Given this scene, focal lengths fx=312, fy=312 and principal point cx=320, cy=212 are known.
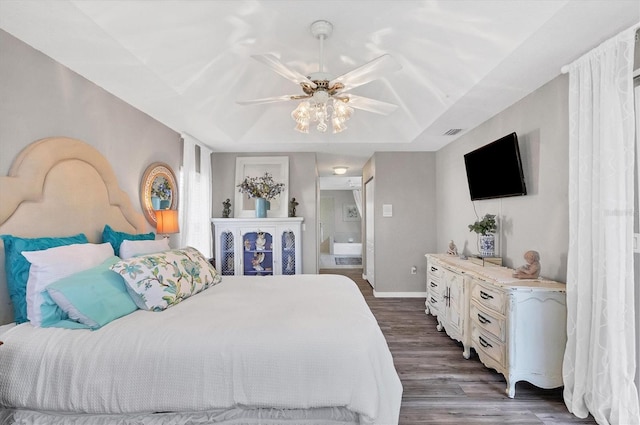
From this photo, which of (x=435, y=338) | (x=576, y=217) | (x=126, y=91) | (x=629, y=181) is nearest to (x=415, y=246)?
(x=435, y=338)

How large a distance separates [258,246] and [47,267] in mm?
2941

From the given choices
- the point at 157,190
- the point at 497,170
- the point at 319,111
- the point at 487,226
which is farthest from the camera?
the point at 157,190

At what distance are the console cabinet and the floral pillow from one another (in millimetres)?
2149

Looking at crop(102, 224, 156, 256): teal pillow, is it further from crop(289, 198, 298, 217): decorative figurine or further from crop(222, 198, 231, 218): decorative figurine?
crop(289, 198, 298, 217): decorative figurine

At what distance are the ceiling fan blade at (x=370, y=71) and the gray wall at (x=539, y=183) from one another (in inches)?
57.4

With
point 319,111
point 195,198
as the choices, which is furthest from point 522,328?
point 195,198

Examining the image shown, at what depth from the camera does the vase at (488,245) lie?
10.4 ft

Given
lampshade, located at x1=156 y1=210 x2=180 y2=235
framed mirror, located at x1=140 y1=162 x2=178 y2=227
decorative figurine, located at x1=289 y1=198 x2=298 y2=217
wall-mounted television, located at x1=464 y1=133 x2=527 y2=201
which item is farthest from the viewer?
decorative figurine, located at x1=289 y1=198 x2=298 y2=217

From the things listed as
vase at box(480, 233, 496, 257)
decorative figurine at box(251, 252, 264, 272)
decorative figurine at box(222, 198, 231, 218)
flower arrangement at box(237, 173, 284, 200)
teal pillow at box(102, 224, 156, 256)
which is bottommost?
decorative figurine at box(251, 252, 264, 272)

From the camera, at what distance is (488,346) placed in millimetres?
2516

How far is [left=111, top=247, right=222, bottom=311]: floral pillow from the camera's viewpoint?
6.04 feet

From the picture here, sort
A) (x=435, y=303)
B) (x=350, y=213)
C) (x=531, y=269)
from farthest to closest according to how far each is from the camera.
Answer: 1. (x=350, y=213)
2. (x=435, y=303)
3. (x=531, y=269)

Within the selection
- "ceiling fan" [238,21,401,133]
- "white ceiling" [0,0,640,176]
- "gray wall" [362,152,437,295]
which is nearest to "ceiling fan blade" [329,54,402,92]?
"ceiling fan" [238,21,401,133]

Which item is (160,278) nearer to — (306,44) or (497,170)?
(306,44)
